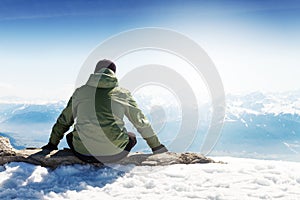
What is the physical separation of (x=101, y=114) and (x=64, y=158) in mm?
1564

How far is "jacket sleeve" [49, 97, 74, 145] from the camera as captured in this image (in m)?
7.73

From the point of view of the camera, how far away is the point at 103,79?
7.20m

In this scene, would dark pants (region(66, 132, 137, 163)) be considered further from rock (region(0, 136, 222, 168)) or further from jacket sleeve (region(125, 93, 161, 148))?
jacket sleeve (region(125, 93, 161, 148))

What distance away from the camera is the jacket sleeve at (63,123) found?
773 centimetres

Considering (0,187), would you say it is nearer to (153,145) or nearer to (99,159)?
(99,159)

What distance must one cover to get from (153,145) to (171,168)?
908mm

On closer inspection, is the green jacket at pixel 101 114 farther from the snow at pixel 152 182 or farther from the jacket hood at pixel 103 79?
the snow at pixel 152 182

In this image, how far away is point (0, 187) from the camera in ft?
20.4

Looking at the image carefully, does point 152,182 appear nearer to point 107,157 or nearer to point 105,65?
point 107,157

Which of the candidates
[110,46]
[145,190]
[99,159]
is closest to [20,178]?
[99,159]

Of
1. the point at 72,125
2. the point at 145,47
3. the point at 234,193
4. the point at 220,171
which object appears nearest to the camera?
the point at 234,193

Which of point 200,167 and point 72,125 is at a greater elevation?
point 72,125

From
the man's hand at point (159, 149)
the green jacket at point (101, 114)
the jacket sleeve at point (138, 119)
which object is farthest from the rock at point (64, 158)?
the jacket sleeve at point (138, 119)

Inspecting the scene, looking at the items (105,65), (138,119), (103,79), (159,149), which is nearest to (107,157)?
(138,119)
